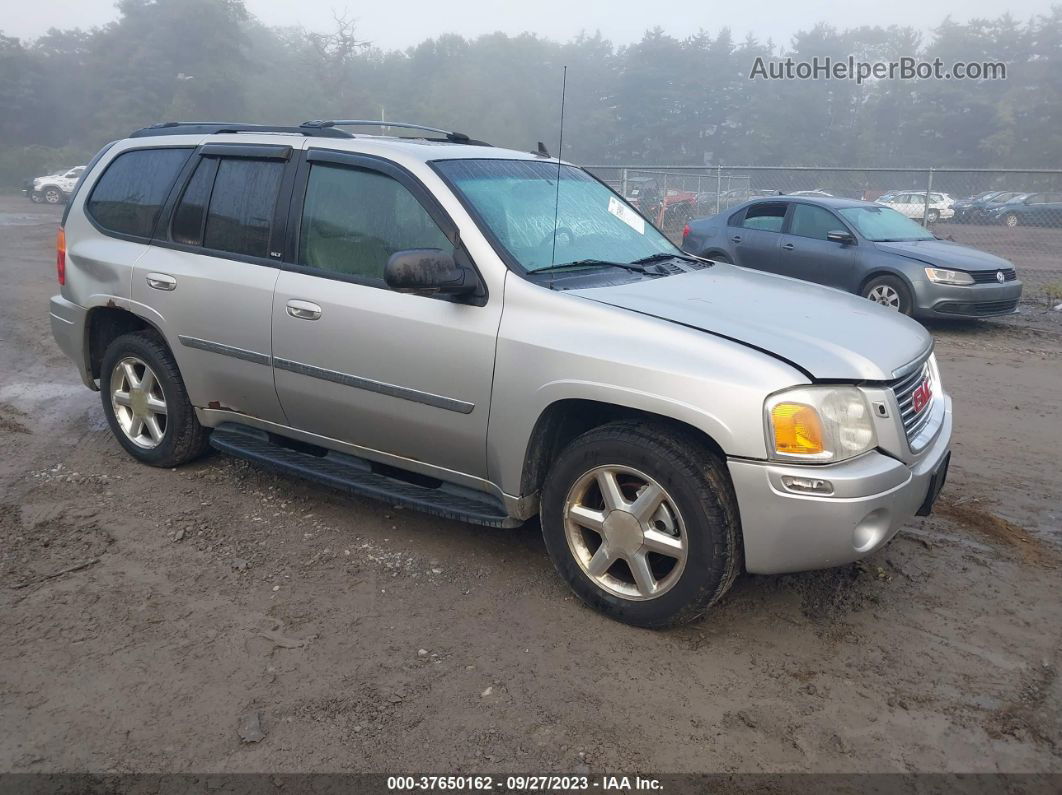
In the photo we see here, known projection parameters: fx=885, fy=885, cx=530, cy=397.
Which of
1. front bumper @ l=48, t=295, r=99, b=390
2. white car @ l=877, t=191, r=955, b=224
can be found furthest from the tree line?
front bumper @ l=48, t=295, r=99, b=390

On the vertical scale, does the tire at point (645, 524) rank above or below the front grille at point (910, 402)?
below

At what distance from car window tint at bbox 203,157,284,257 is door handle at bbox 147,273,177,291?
0.27 m

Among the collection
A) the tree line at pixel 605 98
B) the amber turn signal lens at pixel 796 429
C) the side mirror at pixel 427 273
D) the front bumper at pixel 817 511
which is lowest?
the front bumper at pixel 817 511

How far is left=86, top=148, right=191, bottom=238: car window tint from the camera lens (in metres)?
4.89

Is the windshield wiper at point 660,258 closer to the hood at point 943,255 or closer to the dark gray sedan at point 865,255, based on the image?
the dark gray sedan at point 865,255

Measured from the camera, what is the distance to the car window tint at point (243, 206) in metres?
4.39

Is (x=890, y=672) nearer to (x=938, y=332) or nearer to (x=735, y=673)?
(x=735, y=673)

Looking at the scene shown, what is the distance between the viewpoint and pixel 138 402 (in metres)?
5.05

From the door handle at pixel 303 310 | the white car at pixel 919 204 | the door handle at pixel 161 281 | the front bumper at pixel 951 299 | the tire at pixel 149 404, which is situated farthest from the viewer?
the white car at pixel 919 204

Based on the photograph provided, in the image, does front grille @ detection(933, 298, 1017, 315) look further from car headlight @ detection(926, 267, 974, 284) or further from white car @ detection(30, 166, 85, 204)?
white car @ detection(30, 166, 85, 204)

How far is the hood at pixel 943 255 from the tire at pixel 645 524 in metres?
7.92

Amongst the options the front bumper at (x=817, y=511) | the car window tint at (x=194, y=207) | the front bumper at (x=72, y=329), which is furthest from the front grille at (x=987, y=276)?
the front bumper at (x=72, y=329)

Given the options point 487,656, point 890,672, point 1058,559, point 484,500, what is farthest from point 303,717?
point 1058,559

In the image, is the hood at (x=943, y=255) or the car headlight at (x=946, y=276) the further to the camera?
the hood at (x=943, y=255)
